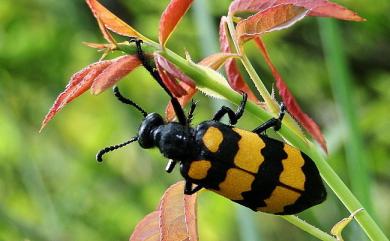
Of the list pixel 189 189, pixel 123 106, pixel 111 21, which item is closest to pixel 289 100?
pixel 189 189

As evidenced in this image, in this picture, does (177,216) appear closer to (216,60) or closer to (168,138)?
(216,60)

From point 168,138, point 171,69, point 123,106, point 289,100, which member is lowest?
point 123,106

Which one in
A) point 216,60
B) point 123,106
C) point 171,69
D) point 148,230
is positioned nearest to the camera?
point 171,69

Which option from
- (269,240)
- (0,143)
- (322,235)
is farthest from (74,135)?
(322,235)

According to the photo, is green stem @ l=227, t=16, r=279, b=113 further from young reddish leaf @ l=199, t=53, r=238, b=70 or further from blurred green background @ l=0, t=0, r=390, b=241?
blurred green background @ l=0, t=0, r=390, b=241

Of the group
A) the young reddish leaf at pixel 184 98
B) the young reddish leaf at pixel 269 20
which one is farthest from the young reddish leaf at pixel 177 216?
the young reddish leaf at pixel 269 20

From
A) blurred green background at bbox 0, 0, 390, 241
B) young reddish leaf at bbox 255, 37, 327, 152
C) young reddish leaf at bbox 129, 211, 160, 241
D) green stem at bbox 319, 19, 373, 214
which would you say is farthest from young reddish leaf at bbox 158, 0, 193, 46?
blurred green background at bbox 0, 0, 390, 241

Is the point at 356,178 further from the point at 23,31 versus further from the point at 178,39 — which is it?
the point at 23,31
